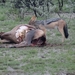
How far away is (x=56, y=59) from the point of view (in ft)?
25.4

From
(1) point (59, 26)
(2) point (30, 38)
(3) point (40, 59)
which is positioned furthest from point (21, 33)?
(3) point (40, 59)

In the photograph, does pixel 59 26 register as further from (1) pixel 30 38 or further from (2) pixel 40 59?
(2) pixel 40 59

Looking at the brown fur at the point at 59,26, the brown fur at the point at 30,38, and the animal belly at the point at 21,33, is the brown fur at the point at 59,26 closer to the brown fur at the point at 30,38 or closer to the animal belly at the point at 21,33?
the brown fur at the point at 30,38

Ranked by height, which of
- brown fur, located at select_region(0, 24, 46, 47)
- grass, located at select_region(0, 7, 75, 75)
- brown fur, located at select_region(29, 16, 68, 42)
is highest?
brown fur, located at select_region(29, 16, 68, 42)

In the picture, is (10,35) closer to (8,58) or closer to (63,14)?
(8,58)

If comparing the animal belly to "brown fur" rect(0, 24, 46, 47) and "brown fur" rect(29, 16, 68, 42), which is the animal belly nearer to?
"brown fur" rect(0, 24, 46, 47)

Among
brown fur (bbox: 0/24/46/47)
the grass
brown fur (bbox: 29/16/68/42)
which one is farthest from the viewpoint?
brown fur (bbox: 29/16/68/42)

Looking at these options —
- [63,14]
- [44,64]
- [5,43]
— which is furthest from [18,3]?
[44,64]

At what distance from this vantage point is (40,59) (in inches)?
305

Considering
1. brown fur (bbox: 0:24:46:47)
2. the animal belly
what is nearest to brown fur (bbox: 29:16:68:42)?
brown fur (bbox: 0:24:46:47)

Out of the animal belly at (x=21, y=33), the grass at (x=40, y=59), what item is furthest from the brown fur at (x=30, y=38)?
the grass at (x=40, y=59)

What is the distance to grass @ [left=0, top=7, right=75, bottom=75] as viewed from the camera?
22.7 feet

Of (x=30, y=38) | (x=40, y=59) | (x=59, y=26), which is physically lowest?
(x=40, y=59)

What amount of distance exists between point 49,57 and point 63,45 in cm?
127
